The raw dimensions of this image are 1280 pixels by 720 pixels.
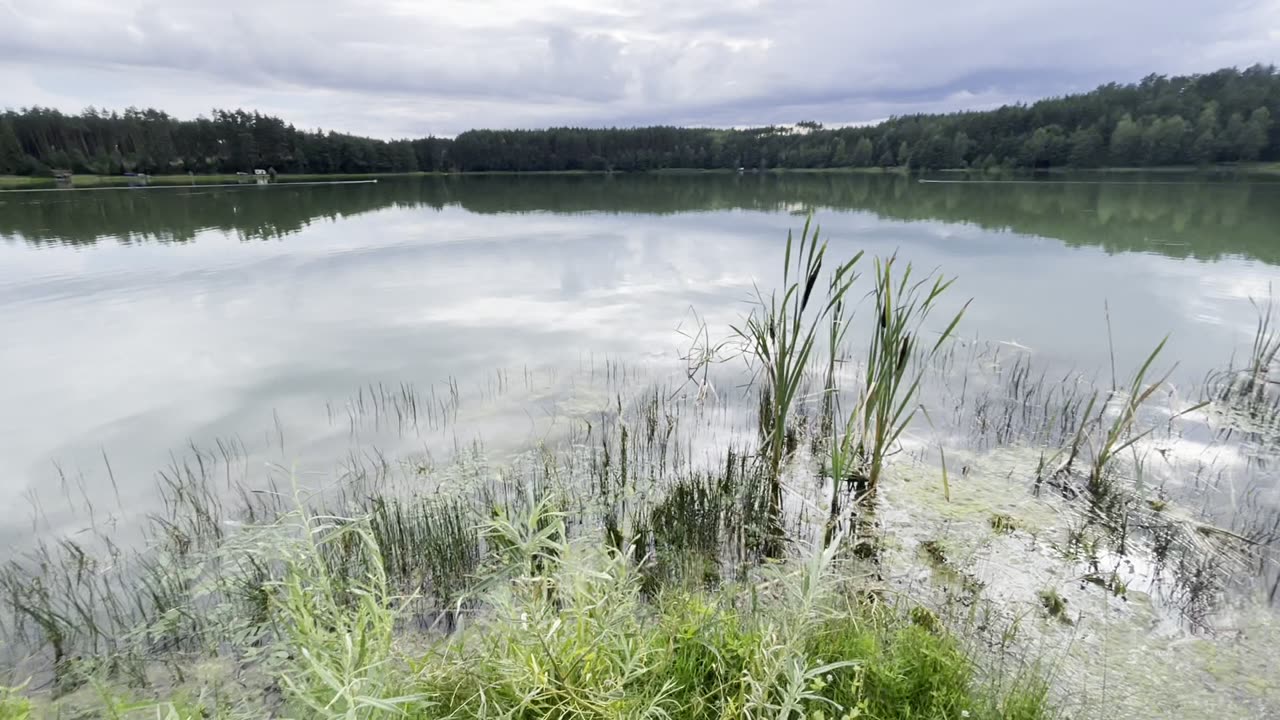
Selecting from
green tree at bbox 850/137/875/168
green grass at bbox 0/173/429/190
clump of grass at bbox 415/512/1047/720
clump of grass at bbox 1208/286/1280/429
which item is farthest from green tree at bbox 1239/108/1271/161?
green grass at bbox 0/173/429/190

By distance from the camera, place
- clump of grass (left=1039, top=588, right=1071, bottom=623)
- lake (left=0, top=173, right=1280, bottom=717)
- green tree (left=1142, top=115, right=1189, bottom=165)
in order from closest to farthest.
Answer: clump of grass (left=1039, top=588, right=1071, bottom=623) < lake (left=0, top=173, right=1280, bottom=717) < green tree (left=1142, top=115, right=1189, bottom=165)

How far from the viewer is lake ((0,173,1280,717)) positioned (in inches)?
137

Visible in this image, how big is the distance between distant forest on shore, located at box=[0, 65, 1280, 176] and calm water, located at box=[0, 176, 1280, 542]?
35.0 metres

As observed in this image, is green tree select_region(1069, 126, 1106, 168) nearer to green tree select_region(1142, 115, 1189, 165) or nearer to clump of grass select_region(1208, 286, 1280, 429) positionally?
green tree select_region(1142, 115, 1189, 165)

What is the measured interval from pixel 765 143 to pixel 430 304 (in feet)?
234

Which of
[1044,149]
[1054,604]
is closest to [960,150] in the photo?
[1044,149]

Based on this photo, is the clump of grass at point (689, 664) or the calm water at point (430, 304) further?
the calm water at point (430, 304)

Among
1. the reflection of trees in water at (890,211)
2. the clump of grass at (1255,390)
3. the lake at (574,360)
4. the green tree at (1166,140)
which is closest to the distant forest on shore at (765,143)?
the green tree at (1166,140)

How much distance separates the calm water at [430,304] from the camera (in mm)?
5180

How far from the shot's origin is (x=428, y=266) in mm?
12477

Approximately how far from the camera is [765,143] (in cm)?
7338

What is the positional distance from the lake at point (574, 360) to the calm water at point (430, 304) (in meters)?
0.05

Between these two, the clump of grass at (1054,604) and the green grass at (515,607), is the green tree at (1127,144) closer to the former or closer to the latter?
the green grass at (515,607)

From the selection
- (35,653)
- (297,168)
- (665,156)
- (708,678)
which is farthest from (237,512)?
(665,156)
